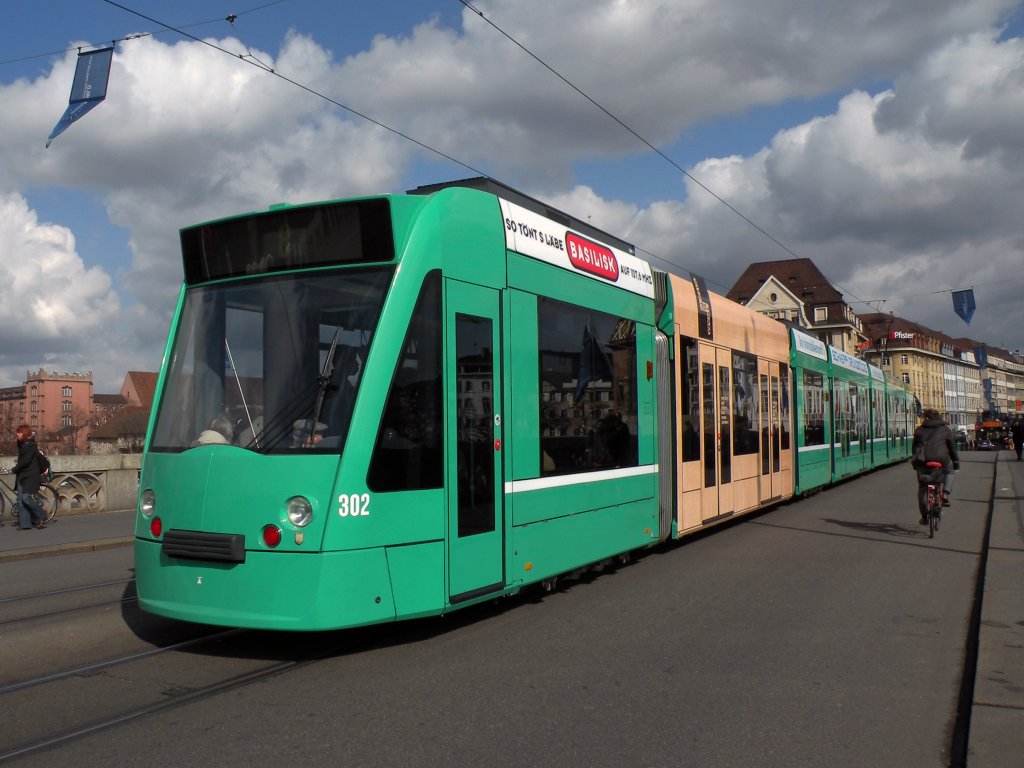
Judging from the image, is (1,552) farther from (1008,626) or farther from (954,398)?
(954,398)

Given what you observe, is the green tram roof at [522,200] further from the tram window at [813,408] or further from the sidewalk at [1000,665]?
the tram window at [813,408]

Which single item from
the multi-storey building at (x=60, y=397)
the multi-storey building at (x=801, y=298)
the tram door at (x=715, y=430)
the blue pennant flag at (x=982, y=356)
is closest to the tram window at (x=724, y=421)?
the tram door at (x=715, y=430)

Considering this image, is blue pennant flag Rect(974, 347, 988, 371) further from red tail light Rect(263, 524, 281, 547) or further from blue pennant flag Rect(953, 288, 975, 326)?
red tail light Rect(263, 524, 281, 547)

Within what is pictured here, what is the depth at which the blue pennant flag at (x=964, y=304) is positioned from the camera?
30.7m

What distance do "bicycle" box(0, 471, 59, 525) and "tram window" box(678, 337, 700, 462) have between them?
37.9 ft

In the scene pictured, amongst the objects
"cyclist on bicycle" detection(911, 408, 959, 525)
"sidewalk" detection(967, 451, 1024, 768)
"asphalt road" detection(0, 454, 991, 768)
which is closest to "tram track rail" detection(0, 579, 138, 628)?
"asphalt road" detection(0, 454, 991, 768)

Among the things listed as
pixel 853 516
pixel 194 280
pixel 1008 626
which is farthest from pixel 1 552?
pixel 853 516

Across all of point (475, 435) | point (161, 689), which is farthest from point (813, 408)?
point (161, 689)

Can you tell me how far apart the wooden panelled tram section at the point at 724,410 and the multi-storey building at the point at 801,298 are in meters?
75.4

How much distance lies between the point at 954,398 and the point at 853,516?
434ft

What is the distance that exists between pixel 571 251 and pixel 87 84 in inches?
264

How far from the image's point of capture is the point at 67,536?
47.7 feet

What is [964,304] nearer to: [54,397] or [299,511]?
[299,511]

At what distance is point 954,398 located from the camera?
135500 mm
